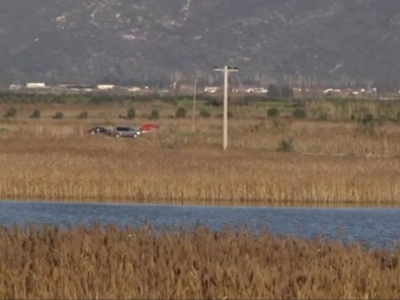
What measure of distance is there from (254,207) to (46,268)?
14534 millimetres

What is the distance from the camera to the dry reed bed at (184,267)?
1531cm

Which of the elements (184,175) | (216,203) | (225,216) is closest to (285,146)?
(184,175)

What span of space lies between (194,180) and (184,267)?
16.0 m

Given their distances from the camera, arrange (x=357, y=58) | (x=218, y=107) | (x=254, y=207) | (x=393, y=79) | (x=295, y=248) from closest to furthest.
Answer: (x=295, y=248) < (x=254, y=207) < (x=218, y=107) < (x=393, y=79) < (x=357, y=58)

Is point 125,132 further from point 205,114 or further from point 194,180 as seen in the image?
point 194,180

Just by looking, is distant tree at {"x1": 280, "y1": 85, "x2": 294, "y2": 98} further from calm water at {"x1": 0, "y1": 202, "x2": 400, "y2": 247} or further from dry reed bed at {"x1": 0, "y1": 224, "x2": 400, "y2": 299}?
dry reed bed at {"x1": 0, "y1": 224, "x2": 400, "y2": 299}

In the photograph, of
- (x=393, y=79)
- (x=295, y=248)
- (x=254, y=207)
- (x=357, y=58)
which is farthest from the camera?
(x=357, y=58)

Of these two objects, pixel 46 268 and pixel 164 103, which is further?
pixel 164 103

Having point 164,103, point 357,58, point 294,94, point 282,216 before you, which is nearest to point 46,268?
point 282,216

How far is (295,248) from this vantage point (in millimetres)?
17188

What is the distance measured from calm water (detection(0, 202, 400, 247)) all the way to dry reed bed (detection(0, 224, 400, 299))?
24.3 ft

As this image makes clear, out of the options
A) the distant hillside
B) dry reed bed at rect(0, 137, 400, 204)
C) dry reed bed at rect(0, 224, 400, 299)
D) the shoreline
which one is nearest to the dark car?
dry reed bed at rect(0, 137, 400, 204)

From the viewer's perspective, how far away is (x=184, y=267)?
626 inches

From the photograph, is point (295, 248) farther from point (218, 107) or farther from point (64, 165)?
point (218, 107)
